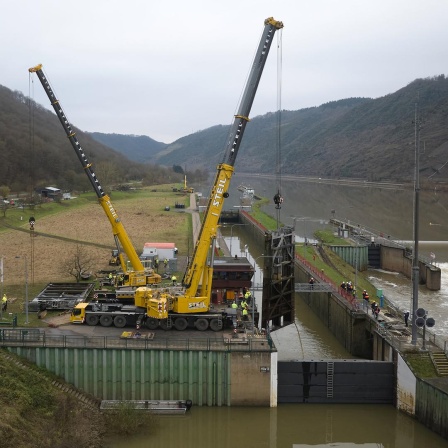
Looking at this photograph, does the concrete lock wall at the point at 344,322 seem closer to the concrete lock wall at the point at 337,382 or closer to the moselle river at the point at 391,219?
the moselle river at the point at 391,219

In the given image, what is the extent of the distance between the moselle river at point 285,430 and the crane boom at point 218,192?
6.34 metres

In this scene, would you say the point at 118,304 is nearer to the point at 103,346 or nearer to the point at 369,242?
the point at 103,346

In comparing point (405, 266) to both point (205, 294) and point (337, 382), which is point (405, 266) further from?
point (205, 294)

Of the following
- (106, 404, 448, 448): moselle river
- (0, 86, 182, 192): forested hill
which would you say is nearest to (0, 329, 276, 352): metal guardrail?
(106, 404, 448, 448): moselle river

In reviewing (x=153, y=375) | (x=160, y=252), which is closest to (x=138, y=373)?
(x=153, y=375)

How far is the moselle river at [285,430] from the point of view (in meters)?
26.0

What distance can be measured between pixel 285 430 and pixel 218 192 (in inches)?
527

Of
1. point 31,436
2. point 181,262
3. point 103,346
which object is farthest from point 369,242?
point 31,436

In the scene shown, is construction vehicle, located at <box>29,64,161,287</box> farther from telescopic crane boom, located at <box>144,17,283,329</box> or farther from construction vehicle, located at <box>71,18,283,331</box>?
telescopic crane boom, located at <box>144,17,283,329</box>

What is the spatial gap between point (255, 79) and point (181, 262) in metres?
26.0

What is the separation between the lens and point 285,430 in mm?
27125

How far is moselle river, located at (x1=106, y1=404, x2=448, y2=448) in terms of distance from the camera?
85.5 feet

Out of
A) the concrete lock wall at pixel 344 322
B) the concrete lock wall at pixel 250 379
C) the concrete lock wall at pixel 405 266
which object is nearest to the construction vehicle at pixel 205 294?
the concrete lock wall at pixel 250 379

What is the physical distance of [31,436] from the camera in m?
21.9
